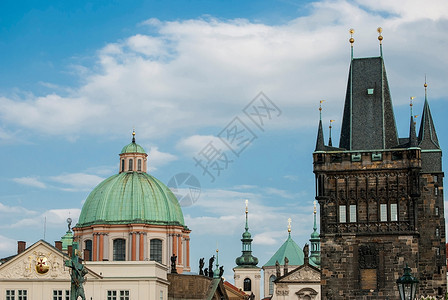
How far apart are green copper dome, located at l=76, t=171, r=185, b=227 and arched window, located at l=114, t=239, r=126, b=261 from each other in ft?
7.24

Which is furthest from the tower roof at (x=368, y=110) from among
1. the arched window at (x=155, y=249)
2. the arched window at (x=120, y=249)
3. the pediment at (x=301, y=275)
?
the pediment at (x=301, y=275)

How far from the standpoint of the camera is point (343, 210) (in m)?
75.8

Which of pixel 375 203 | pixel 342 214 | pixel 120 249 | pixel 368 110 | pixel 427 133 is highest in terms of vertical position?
pixel 368 110

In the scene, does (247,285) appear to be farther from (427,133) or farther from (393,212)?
(393,212)

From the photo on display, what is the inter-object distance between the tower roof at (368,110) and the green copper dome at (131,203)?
31315 mm

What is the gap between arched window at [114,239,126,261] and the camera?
103m

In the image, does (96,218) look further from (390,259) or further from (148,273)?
(390,259)

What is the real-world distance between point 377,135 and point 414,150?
13.3 feet

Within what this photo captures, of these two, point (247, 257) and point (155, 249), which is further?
point (247, 257)

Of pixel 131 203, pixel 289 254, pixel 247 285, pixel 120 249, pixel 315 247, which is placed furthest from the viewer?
pixel 289 254

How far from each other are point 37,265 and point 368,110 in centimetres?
3035

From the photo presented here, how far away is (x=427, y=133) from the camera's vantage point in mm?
82312

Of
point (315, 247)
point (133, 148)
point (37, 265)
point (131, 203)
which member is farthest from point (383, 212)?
point (315, 247)

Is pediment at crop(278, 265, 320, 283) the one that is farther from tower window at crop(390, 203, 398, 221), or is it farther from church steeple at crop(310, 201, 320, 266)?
tower window at crop(390, 203, 398, 221)
